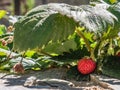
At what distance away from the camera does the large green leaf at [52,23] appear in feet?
4.90

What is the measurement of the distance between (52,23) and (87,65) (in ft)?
0.75

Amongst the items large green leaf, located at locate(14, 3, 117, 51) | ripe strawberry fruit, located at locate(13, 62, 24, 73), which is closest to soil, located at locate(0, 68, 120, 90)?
ripe strawberry fruit, located at locate(13, 62, 24, 73)

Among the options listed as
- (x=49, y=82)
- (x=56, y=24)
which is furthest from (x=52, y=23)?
(x=49, y=82)

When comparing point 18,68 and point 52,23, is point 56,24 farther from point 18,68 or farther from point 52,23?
point 18,68

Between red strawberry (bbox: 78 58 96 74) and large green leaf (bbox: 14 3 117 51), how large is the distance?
18 cm

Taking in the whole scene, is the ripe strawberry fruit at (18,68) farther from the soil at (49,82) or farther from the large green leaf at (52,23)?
the large green leaf at (52,23)

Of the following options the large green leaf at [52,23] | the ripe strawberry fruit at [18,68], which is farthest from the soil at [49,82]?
the large green leaf at [52,23]

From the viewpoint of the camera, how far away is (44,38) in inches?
59.8

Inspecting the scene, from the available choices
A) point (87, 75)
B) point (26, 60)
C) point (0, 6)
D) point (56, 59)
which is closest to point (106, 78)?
point (87, 75)

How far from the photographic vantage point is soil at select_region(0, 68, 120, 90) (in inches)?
60.2

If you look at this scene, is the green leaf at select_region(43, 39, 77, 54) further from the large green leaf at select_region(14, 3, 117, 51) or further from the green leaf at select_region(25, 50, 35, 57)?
the large green leaf at select_region(14, 3, 117, 51)

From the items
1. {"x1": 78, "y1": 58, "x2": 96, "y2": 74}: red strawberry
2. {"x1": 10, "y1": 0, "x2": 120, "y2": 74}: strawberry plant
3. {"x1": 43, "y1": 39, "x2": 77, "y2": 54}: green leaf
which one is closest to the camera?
{"x1": 10, "y1": 0, "x2": 120, "y2": 74}: strawberry plant

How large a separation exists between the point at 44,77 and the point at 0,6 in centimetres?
825

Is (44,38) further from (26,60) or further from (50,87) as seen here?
(26,60)
